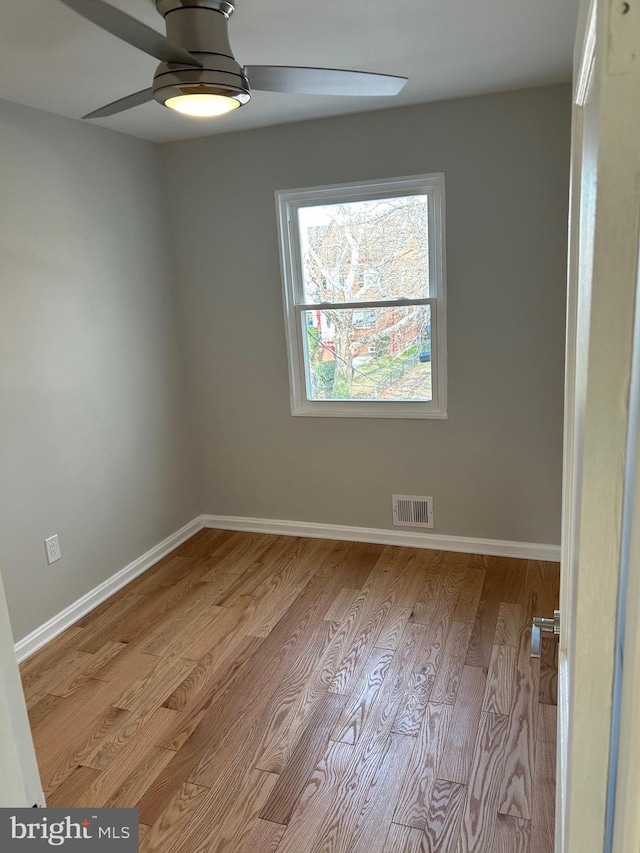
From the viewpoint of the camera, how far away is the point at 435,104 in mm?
2977

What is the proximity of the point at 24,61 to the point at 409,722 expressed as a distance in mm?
2767

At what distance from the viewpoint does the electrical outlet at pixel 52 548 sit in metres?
2.84

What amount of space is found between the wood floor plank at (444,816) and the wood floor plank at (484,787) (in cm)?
2

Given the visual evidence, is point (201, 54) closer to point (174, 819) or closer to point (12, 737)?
point (12, 737)

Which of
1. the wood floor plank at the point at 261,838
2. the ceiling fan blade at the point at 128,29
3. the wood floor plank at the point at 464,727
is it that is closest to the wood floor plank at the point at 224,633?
the wood floor plank at the point at 261,838


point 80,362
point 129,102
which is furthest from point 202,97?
point 80,362

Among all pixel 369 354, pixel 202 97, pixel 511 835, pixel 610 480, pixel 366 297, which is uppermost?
pixel 202 97

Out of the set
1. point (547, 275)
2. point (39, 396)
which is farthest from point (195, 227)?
point (547, 275)

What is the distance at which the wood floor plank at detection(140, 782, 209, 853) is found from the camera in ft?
5.75

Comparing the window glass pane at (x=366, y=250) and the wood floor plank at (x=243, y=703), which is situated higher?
the window glass pane at (x=366, y=250)

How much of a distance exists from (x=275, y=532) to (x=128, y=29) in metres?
2.96

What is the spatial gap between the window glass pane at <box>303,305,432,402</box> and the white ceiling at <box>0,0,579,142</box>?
42.5 inches

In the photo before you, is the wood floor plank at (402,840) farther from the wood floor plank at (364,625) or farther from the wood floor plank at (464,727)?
the wood floor plank at (364,625)

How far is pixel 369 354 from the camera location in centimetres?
344
